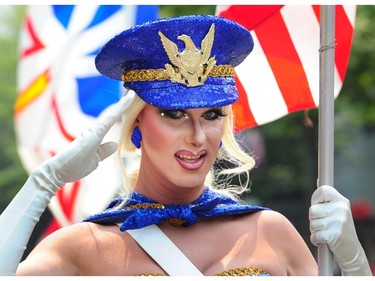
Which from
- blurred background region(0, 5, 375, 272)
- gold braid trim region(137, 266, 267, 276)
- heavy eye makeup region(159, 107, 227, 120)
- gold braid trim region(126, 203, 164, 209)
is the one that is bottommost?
blurred background region(0, 5, 375, 272)

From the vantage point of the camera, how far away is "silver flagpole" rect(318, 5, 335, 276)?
12.1 ft

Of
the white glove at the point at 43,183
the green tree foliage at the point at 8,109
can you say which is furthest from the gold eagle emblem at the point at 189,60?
the green tree foliage at the point at 8,109

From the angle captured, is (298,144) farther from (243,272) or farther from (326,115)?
(326,115)

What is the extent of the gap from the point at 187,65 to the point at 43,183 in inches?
27.7

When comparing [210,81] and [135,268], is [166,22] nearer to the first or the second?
[210,81]

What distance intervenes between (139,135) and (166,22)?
1.52 ft

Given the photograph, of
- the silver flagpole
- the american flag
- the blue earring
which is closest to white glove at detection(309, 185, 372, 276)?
the silver flagpole

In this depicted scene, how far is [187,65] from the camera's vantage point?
392 cm

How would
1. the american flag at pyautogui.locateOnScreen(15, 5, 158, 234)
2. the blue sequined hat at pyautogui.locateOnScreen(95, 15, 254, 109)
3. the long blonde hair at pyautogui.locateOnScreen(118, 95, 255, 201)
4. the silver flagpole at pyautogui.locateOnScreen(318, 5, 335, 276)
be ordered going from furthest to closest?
the american flag at pyautogui.locateOnScreen(15, 5, 158, 234) → the long blonde hair at pyautogui.locateOnScreen(118, 95, 255, 201) → the blue sequined hat at pyautogui.locateOnScreen(95, 15, 254, 109) → the silver flagpole at pyautogui.locateOnScreen(318, 5, 335, 276)

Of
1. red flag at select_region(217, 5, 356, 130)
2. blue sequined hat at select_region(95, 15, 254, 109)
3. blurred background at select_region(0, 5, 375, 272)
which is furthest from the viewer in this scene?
blurred background at select_region(0, 5, 375, 272)

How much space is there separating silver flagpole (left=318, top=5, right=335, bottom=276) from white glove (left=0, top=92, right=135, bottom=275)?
2.47ft

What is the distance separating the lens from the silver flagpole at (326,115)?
12.1ft

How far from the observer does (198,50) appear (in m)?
3.96

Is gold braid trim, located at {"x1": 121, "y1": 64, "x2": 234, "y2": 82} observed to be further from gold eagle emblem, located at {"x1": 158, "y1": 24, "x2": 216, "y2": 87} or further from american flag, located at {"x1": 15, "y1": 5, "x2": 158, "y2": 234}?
american flag, located at {"x1": 15, "y1": 5, "x2": 158, "y2": 234}
